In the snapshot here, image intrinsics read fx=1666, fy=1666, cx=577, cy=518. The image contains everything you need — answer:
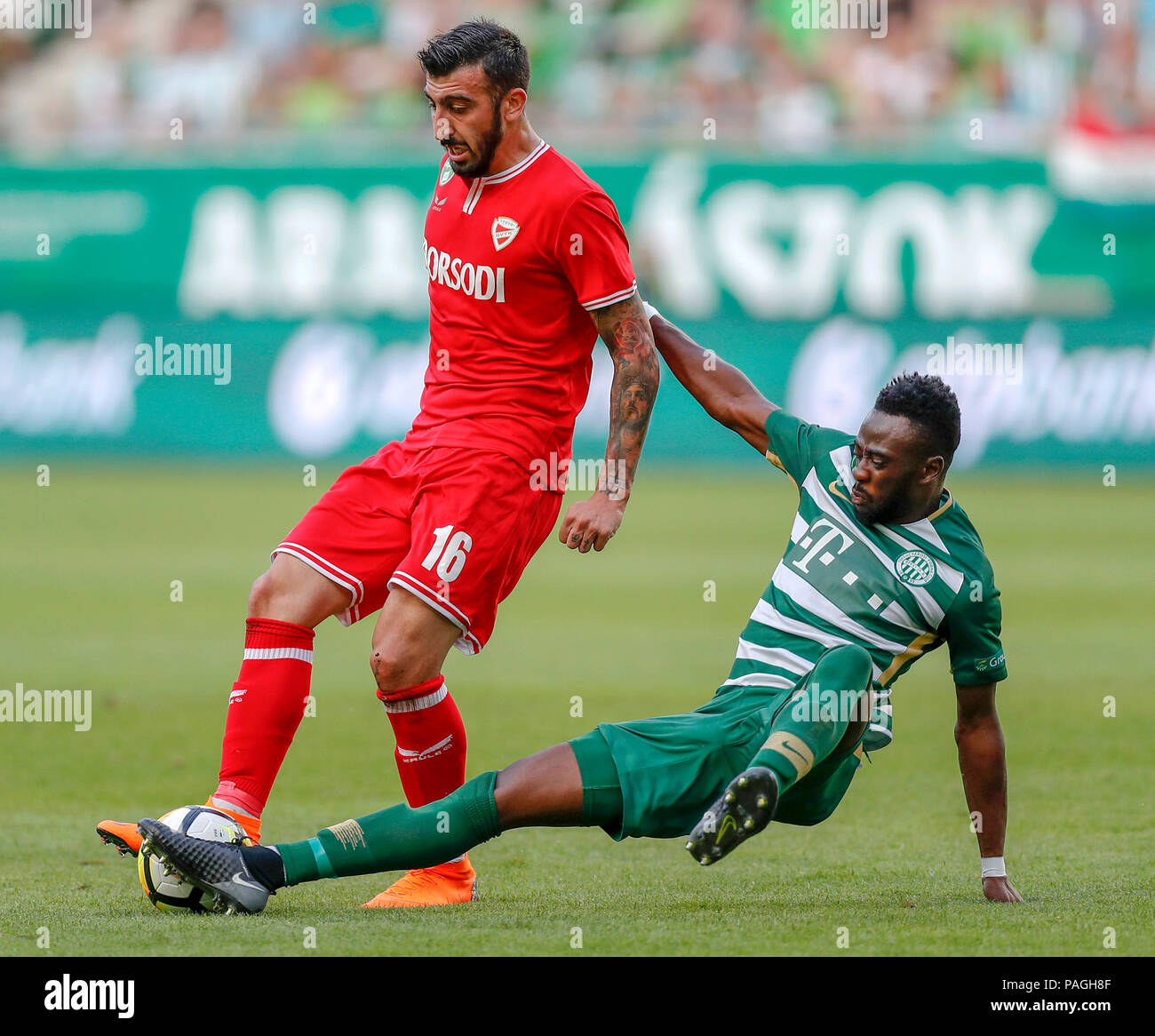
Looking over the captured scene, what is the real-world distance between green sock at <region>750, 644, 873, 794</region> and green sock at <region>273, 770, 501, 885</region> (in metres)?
0.75

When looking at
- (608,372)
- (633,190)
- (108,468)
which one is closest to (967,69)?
(633,190)

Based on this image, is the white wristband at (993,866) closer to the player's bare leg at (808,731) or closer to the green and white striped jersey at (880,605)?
the green and white striped jersey at (880,605)

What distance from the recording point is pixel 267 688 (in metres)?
4.90

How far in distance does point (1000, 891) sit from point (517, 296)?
7.53 feet

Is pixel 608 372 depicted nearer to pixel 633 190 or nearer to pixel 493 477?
pixel 633 190

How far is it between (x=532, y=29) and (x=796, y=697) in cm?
2033

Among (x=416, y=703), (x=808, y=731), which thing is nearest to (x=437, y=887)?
(x=416, y=703)

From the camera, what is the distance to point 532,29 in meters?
23.3

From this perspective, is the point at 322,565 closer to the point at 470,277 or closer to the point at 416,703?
the point at 416,703

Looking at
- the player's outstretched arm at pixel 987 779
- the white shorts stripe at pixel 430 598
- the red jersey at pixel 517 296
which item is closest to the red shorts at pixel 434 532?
the white shorts stripe at pixel 430 598

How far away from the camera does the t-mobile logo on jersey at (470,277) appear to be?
17.0 feet

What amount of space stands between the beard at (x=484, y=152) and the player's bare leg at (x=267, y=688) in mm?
1315

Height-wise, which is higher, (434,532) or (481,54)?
(481,54)

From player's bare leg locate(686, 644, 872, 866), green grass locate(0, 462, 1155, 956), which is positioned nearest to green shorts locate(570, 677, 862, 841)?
player's bare leg locate(686, 644, 872, 866)
